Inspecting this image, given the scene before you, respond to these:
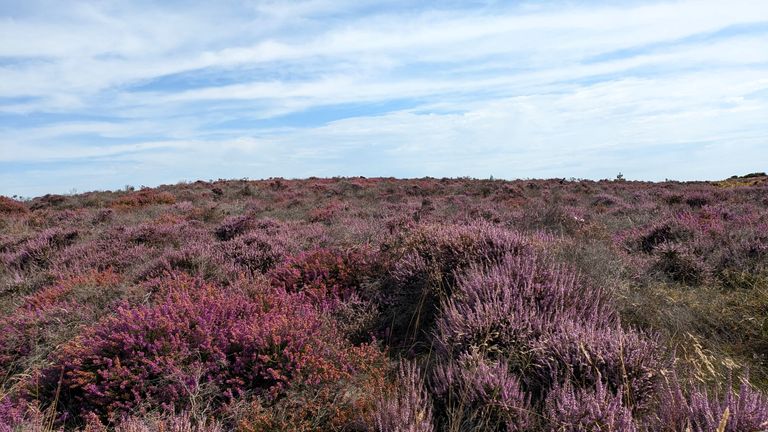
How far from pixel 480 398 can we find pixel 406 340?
148 cm

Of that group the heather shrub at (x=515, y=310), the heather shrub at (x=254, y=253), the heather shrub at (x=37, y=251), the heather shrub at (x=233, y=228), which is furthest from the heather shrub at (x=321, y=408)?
the heather shrub at (x=37, y=251)

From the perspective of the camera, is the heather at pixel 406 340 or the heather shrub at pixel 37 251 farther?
the heather shrub at pixel 37 251

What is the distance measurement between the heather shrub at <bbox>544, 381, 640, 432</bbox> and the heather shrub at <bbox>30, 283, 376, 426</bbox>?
154 cm

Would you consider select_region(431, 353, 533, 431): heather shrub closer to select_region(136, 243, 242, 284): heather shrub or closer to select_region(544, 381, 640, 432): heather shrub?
select_region(544, 381, 640, 432): heather shrub

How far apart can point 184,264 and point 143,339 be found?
114 inches

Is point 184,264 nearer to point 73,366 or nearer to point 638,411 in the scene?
point 73,366

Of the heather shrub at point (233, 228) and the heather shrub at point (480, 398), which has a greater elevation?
the heather shrub at point (233, 228)

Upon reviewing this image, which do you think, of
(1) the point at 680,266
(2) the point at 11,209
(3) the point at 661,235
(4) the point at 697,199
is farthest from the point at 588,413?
(2) the point at 11,209

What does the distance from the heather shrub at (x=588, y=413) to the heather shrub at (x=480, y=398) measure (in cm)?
15

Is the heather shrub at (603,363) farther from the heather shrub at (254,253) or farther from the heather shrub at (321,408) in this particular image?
the heather shrub at (254,253)

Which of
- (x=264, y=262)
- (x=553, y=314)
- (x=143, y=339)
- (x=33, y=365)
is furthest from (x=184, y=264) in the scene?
(x=553, y=314)

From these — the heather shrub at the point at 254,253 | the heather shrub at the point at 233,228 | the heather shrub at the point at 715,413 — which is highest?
the heather shrub at the point at 233,228

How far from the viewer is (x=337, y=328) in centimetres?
430

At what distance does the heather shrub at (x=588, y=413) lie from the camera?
222 centimetres
